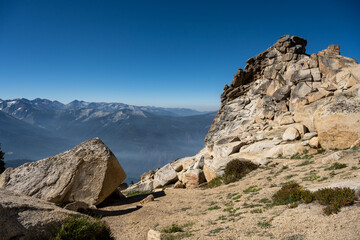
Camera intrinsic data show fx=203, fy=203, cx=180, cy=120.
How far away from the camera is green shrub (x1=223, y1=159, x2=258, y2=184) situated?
2161 cm

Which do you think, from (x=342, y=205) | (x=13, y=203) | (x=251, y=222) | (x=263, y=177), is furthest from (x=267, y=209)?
(x=13, y=203)

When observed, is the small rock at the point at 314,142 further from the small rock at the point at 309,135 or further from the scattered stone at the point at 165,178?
the scattered stone at the point at 165,178

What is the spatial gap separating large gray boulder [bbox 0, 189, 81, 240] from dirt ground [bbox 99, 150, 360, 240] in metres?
5.36

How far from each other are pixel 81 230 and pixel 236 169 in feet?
58.0

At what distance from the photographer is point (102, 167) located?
19250 millimetres

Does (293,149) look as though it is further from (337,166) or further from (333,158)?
(337,166)

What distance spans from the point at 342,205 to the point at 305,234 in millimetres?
2421

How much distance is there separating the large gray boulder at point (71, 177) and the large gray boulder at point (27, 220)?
10.0 meters

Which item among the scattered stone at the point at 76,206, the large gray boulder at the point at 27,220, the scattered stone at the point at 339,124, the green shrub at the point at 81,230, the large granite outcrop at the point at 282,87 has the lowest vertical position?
the scattered stone at the point at 76,206

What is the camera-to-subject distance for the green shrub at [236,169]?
21609 millimetres

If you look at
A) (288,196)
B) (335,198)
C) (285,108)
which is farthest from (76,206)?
(285,108)

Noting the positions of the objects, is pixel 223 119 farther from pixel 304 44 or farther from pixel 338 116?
pixel 338 116

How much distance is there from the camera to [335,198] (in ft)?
29.0

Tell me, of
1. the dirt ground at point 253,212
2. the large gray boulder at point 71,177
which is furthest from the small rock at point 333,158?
the large gray boulder at point 71,177
